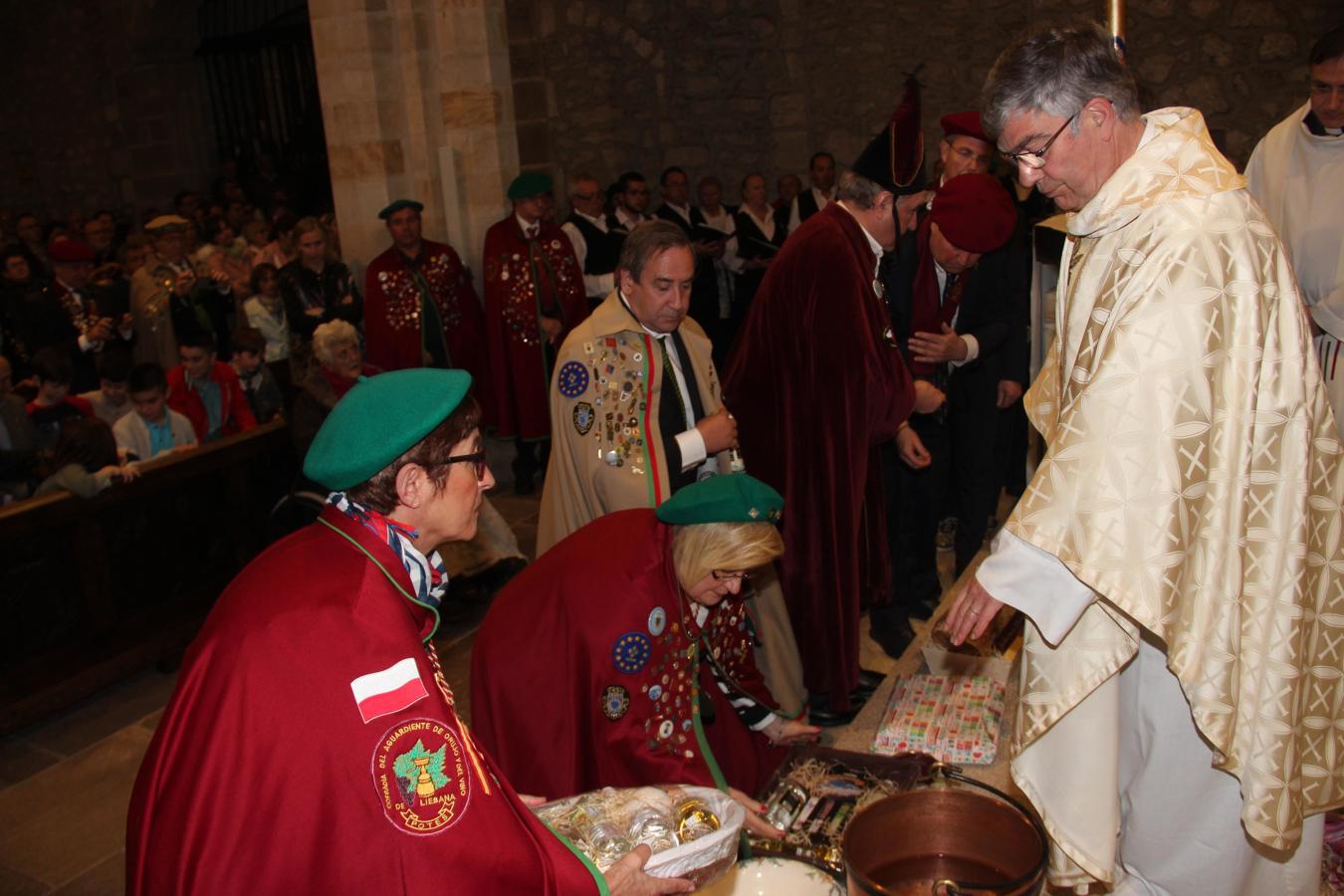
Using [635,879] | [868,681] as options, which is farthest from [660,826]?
[868,681]

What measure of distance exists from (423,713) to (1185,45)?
29.2 feet

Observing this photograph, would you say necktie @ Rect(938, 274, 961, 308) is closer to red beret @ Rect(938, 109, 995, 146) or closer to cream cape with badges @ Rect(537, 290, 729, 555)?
red beret @ Rect(938, 109, 995, 146)

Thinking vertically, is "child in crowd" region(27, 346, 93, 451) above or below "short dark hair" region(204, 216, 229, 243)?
below

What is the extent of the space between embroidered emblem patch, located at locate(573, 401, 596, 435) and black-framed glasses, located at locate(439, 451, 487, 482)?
5.22ft

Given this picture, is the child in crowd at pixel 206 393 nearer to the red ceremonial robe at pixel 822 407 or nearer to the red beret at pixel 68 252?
the red beret at pixel 68 252

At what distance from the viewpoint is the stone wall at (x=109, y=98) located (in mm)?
14445

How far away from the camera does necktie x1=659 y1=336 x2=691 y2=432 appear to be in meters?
3.69

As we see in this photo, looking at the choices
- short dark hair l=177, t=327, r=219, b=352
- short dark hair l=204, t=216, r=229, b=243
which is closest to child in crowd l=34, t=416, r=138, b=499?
short dark hair l=177, t=327, r=219, b=352

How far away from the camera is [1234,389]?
189 cm

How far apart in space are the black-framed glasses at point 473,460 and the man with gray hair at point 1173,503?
2.87 feet

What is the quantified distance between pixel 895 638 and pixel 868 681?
304 millimetres

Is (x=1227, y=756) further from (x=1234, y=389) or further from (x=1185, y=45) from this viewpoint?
(x=1185, y=45)

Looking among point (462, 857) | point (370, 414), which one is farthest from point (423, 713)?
point (370, 414)

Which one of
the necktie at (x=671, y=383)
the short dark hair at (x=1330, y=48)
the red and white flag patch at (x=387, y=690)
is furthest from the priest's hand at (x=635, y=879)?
the short dark hair at (x=1330, y=48)
